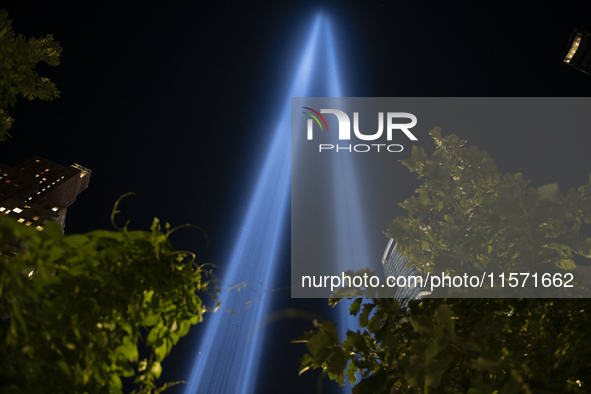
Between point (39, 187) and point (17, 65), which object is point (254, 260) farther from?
point (17, 65)

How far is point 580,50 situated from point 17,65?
905cm

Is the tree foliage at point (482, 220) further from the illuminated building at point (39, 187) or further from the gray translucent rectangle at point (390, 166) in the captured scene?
the illuminated building at point (39, 187)

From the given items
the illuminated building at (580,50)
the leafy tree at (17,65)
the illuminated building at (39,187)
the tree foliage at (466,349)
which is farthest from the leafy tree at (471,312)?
the illuminated building at (39,187)

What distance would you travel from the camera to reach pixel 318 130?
16.5 meters

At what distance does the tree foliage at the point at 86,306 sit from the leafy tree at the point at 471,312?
608mm

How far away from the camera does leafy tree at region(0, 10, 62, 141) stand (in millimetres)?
2678

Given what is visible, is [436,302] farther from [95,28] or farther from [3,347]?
[95,28]

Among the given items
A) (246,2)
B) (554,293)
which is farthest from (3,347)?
(246,2)

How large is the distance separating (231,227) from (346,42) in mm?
14952

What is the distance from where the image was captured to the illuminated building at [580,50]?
255 inches

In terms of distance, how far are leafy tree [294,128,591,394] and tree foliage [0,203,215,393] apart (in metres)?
0.61

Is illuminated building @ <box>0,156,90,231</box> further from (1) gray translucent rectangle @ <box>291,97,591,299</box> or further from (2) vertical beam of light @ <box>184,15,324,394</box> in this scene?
(2) vertical beam of light @ <box>184,15,324,394</box>

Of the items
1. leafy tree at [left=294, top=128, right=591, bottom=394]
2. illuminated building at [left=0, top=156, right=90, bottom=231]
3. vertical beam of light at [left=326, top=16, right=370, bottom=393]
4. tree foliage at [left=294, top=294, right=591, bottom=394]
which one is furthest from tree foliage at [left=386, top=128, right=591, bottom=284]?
vertical beam of light at [left=326, top=16, right=370, bottom=393]

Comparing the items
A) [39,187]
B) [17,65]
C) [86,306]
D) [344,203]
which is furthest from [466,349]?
[344,203]
